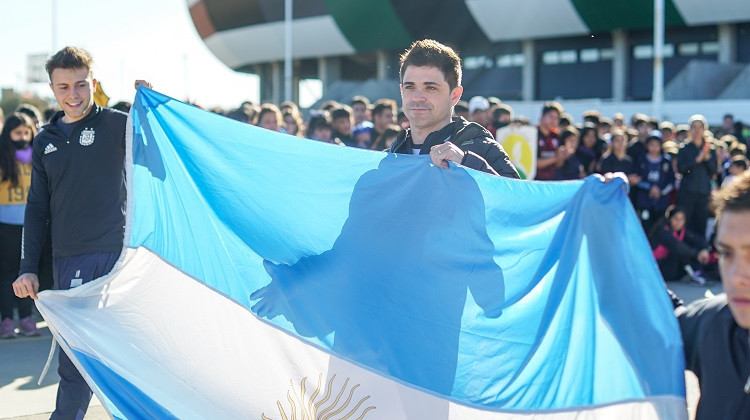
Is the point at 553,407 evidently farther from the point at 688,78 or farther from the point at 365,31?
the point at 365,31

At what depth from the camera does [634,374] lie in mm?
2916

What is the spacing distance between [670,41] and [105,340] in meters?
28.0

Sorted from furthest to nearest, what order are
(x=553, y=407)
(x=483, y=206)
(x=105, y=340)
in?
(x=105, y=340), (x=483, y=206), (x=553, y=407)

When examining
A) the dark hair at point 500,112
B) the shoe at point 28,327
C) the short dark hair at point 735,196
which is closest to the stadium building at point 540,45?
the dark hair at point 500,112

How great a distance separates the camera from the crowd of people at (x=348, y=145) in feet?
12.7

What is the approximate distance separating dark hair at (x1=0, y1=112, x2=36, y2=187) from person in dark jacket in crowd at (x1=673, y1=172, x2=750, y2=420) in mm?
6818

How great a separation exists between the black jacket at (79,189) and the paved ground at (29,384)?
5.03ft

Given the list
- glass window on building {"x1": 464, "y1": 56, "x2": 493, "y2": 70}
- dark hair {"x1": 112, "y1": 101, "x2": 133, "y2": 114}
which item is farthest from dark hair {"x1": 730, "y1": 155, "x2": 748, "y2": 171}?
glass window on building {"x1": 464, "y1": 56, "x2": 493, "y2": 70}

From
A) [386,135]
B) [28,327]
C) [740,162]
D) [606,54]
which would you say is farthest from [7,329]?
[606,54]

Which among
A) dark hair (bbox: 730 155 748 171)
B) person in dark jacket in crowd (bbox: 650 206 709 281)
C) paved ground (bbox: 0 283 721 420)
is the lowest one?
paved ground (bbox: 0 283 721 420)

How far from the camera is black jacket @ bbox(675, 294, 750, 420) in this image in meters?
2.46

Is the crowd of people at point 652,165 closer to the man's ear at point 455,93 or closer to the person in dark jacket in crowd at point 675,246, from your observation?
the person in dark jacket in crowd at point 675,246

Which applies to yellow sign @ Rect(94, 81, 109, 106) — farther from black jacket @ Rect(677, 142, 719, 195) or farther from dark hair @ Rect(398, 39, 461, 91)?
black jacket @ Rect(677, 142, 719, 195)

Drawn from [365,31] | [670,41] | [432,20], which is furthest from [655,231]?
[365,31]
